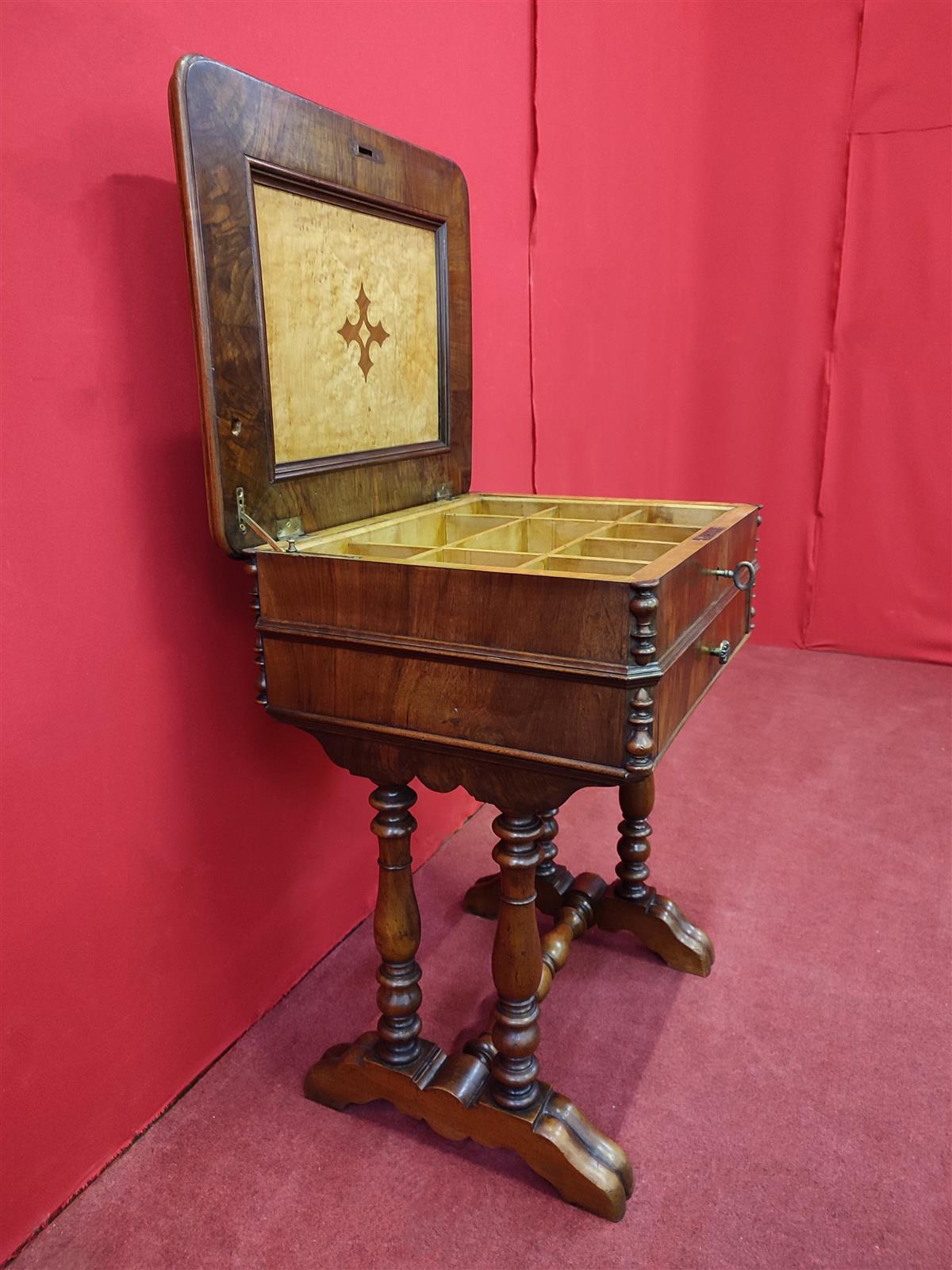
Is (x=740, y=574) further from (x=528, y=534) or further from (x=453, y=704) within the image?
(x=453, y=704)

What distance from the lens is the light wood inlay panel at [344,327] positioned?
4.45ft

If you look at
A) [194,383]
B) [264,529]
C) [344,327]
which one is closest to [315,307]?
[344,327]

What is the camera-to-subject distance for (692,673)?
133 cm

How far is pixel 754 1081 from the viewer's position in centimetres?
169

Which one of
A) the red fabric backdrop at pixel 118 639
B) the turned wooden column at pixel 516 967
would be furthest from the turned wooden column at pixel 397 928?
the red fabric backdrop at pixel 118 639

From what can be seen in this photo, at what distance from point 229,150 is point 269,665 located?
70cm

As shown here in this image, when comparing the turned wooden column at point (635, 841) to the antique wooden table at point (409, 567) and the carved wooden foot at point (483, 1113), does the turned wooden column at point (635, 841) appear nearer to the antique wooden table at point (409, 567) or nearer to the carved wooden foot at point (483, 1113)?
the antique wooden table at point (409, 567)

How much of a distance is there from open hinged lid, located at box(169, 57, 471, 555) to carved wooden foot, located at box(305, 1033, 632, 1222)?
929 millimetres

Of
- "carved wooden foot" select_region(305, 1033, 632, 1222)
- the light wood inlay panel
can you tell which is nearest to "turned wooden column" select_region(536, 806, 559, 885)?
"carved wooden foot" select_region(305, 1033, 632, 1222)

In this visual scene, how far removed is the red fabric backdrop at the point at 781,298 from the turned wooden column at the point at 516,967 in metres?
1.74

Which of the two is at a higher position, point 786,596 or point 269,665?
point 269,665

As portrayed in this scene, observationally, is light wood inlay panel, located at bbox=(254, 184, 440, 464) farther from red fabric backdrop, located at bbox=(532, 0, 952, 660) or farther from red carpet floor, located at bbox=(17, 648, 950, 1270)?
red fabric backdrop, located at bbox=(532, 0, 952, 660)

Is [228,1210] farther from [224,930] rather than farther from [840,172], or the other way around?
[840,172]

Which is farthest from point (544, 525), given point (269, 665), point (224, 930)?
point (224, 930)
